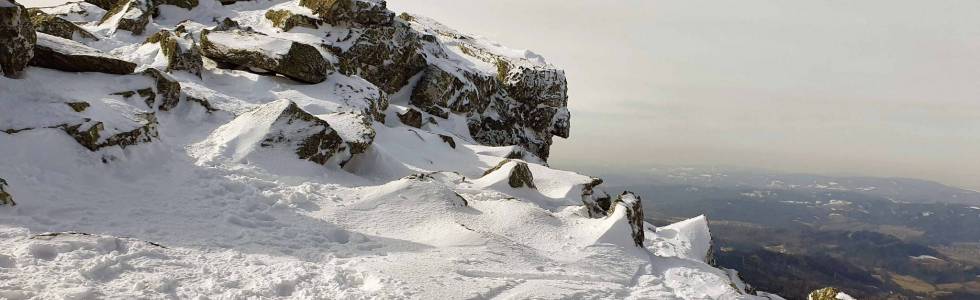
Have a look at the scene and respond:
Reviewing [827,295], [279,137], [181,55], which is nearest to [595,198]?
[827,295]

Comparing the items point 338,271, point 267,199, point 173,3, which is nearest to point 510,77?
point 173,3

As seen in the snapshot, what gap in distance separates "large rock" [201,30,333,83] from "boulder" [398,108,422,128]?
7.06 m

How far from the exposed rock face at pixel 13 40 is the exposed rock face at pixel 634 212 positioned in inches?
844

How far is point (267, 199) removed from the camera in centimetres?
1434

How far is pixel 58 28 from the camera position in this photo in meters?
26.5

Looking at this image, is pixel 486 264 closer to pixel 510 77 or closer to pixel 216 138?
pixel 216 138

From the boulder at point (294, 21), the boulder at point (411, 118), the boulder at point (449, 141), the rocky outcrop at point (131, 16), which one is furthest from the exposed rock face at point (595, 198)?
the rocky outcrop at point (131, 16)

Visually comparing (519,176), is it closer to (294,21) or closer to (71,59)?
(71,59)

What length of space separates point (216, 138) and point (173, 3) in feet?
95.9

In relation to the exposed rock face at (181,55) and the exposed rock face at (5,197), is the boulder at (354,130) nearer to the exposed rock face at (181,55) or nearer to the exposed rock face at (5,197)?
the exposed rock face at (181,55)

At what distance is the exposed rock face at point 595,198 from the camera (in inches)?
908

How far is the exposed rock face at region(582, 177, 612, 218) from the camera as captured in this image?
23.1 meters

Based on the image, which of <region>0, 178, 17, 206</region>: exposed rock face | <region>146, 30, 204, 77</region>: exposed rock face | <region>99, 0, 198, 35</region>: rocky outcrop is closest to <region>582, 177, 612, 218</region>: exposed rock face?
<region>0, 178, 17, 206</region>: exposed rock face

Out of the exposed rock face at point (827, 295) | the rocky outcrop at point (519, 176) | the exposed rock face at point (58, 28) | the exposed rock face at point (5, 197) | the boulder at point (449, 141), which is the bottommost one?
the exposed rock face at point (5, 197)
